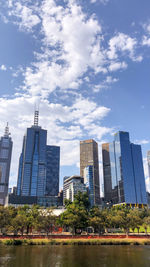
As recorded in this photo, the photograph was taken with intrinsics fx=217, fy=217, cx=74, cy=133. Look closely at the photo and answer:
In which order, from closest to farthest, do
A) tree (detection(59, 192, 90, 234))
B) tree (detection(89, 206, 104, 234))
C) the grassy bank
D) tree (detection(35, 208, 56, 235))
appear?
1. the grassy bank
2. tree (detection(35, 208, 56, 235))
3. tree (detection(59, 192, 90, 234))
4. tree (detection(89, 206, 104, 234))

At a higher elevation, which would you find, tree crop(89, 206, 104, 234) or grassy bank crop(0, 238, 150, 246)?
tree crop(89, 206, 104, 234)

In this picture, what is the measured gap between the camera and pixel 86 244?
73250mm

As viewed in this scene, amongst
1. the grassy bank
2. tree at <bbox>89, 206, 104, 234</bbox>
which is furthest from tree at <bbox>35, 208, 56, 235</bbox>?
tree at <bbox>89, 206, 104, 234</bbox>

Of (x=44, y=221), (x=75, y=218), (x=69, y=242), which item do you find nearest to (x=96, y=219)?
(x=75, y=218)

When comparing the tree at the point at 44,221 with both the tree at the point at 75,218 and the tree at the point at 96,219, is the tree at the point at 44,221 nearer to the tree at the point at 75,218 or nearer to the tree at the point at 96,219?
the tree at the point at 75,218

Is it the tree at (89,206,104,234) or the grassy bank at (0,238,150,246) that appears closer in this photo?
the grassy bank at (0,238,150,246)

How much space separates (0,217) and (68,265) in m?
54.7

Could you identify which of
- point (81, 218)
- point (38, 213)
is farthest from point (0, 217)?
point (81, 218)

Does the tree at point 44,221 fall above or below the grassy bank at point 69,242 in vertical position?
above

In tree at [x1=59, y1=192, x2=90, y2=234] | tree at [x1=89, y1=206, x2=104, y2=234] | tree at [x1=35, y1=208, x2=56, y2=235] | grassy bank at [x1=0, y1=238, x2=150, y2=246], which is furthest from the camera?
tree at [x1=89, y1=206, x2=104, y2=234]

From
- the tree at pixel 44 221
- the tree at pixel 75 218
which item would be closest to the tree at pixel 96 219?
the tree at pixel 75 218

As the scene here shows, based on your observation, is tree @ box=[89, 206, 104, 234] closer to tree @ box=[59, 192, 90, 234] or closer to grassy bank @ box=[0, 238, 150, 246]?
tree @ box=[59, 192, 90, 234]

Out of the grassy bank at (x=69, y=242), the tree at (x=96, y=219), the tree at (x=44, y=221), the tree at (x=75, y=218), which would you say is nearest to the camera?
the grassy bank at (x=69, y=242)

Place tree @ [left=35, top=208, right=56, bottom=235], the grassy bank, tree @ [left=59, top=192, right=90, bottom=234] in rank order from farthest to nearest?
tree @ [left=59, top=192, right=90, bottom=234] → tree @ [left=35, top=208, right=56, bottom=235] → the grassy bank
